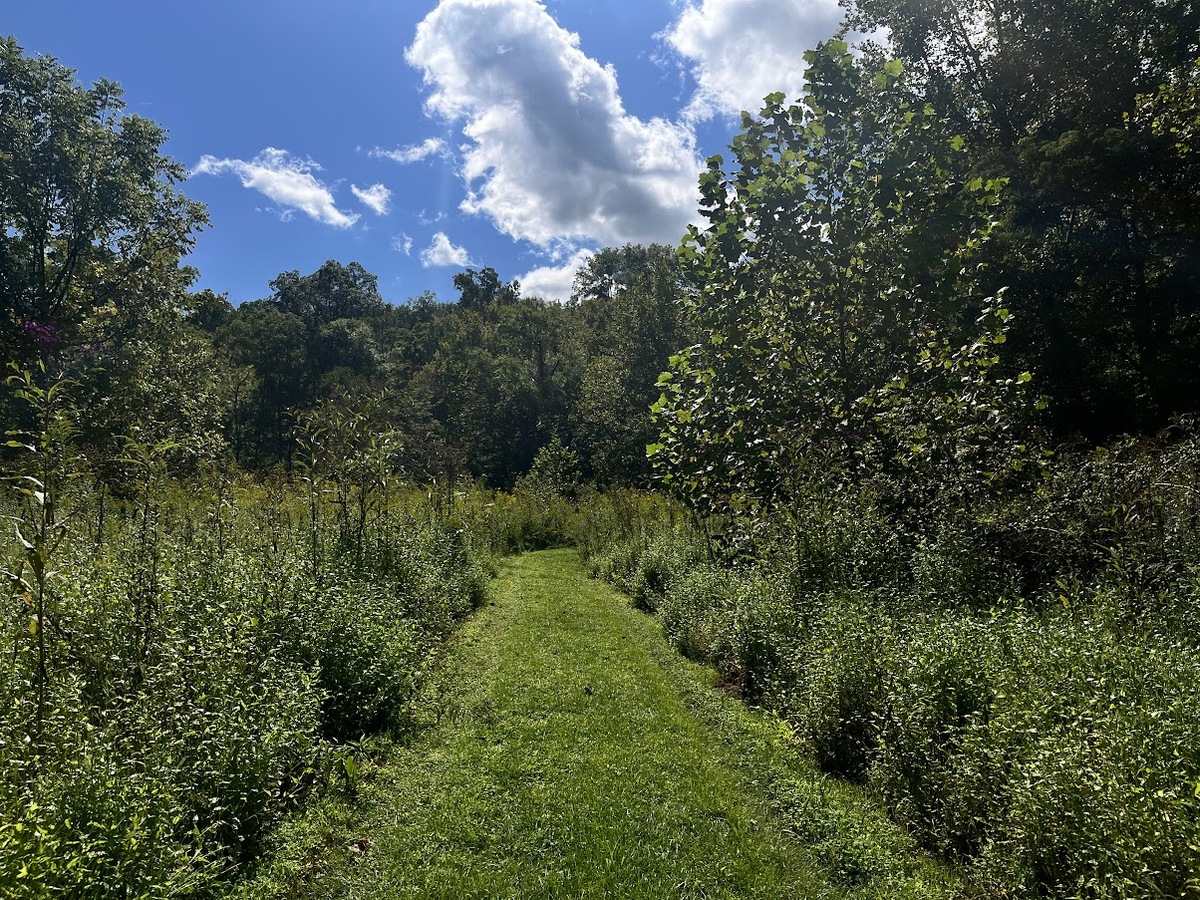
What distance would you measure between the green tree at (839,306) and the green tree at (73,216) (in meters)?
20.2

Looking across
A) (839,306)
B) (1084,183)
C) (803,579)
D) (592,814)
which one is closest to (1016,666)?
(803,579)

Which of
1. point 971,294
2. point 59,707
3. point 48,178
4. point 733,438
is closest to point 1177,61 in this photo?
point 971,294

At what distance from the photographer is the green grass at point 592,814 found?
3346mm

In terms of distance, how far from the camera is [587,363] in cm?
4131

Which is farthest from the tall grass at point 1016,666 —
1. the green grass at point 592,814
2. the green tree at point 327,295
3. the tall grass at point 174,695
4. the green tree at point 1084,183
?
the green tree at point 327,295

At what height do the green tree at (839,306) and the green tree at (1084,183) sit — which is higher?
the green tree at (1084,183)

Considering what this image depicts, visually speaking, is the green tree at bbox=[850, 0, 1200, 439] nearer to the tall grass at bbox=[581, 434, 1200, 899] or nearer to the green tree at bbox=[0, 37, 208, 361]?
the tall grass at bbox=[581, 434, 1200, 899]

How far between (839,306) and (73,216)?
24.4 metres

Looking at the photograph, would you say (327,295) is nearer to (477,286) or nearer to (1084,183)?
(477,286)

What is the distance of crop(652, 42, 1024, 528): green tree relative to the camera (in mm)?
5508

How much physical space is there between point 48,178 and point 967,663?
86.3 ft

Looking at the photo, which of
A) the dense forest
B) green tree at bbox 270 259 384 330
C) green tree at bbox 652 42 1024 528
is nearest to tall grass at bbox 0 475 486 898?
the dense forest

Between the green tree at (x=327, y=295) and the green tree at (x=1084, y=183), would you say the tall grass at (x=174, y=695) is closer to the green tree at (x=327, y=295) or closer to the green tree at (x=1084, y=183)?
the green tree at (x=1084, y=183)

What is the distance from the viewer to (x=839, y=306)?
20.0 ft
